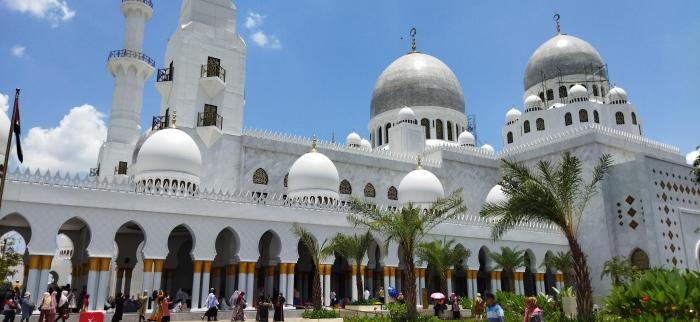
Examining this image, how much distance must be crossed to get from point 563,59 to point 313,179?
903 inches

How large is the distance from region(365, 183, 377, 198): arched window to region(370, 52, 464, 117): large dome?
9.68 m

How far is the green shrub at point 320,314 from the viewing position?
1641cm

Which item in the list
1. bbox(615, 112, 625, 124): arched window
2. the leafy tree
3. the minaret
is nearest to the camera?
the leafy tree

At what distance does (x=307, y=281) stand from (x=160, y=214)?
30.1 ft

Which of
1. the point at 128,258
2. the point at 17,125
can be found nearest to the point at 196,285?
the point at 128,258

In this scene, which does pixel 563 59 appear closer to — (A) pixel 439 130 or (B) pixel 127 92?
(A) pixel 439 130

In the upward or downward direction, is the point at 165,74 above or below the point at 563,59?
below

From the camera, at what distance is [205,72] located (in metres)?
24.4

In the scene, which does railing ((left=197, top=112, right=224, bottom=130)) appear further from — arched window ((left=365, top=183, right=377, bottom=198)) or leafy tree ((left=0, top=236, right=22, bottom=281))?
leafy tree ((left=0, top=236, right=22, bottom=281))

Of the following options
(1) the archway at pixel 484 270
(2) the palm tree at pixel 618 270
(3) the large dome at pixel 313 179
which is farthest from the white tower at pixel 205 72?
(2) the palm tree at pixel 618 270

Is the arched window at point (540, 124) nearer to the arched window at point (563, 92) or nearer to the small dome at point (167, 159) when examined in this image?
the arched window at point (563, 92)

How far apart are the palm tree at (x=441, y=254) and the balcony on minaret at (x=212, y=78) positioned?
11.7m

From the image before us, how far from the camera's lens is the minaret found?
27.1 metres

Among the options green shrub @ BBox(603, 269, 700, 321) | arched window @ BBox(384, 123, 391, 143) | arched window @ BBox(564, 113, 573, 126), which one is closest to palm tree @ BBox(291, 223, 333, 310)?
green shrub @ BBox(603, 269, 700, 321)
